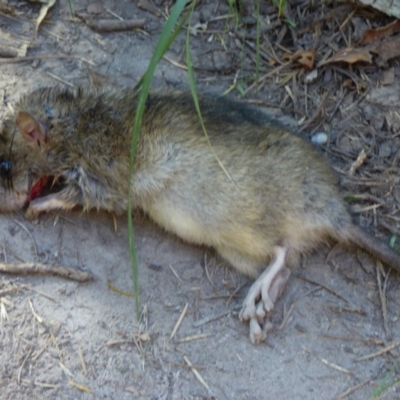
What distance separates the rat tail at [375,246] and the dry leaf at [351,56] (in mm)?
1086

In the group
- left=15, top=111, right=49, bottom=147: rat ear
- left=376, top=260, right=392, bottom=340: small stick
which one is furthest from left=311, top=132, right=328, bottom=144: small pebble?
left=15, top=111, right=49, bottom=147: rat ear

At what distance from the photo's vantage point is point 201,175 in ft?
11.6

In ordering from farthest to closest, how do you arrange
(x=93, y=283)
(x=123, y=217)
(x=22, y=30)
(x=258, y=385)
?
(x=22, y=30), (x=123, y=217), (x=93, y=283), (x=258, y=385)

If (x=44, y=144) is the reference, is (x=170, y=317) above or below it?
below

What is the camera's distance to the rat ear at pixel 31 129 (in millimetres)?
3543

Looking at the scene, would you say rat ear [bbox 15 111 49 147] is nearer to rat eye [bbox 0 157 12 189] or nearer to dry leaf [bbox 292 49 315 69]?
rat eye [bbox 0 157 12 189]

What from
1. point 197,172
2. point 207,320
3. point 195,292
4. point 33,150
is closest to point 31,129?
point 33,150

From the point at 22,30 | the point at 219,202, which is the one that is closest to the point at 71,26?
the point at 22,30

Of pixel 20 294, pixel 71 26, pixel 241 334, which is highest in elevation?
pixel 71 26

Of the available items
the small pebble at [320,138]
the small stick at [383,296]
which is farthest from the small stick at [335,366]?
the small pebble at [320,138]

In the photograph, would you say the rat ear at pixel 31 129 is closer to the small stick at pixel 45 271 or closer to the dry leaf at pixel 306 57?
the small stick at pixel 45 271

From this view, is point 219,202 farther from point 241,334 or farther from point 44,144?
point 44,144

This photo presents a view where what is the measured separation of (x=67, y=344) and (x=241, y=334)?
0.76 m

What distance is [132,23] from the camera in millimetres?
4434
